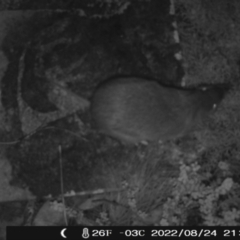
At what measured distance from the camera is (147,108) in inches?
129

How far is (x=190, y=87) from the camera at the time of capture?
3678mm

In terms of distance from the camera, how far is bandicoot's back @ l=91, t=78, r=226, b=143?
3.24 metres

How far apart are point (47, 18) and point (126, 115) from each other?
150 centimetres

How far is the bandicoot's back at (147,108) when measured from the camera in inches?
128
